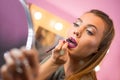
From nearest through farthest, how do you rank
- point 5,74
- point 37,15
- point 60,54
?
point 5,74, point 60,54, point 37,15

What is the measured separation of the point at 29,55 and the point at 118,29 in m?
0.98

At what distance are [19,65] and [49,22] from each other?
2.74ft

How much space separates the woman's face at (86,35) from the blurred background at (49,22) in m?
0.24

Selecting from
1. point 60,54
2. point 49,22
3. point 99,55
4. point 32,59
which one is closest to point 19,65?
point 32,59

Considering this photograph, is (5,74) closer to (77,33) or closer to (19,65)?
(19,65)

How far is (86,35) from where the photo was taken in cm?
72

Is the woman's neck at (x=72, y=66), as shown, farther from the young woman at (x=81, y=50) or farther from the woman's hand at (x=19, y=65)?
the woman's hand at (x=19, y=65)

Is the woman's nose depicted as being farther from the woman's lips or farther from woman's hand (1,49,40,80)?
woman's hand (1,49,40,80)

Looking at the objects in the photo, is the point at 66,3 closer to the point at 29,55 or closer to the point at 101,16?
the point at 101,16

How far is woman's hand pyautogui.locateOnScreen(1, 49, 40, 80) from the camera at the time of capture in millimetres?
255

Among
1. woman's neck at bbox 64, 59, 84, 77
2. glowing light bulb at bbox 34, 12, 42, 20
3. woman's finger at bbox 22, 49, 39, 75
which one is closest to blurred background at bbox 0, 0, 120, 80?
glowing light bulb at bbox 34, 12, 42, 20

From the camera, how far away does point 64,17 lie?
44.3 inches

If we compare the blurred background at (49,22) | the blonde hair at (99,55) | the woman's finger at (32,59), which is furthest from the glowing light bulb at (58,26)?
the woman's finger at (32,59)

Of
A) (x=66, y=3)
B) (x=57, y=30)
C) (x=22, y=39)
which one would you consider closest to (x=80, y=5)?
(x=66, y=3)
